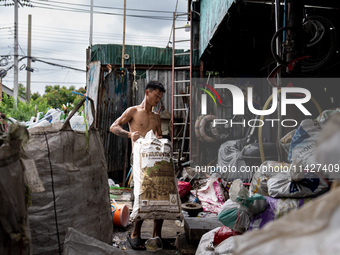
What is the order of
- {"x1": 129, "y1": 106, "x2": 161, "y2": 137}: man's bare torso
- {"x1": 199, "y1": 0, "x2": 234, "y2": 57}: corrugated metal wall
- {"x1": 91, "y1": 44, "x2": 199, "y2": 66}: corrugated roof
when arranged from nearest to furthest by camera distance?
{"x1": 129, "y1": 106, "x2": 161, "y2": 137}: man's bare torso, {"x1": 199, "y1": 0, "x2": 234, "y2": 57}: corrugated metal wall, {"x1": 91, "y1": 44, "x2": 199, "y2": 66}: corrugated roof

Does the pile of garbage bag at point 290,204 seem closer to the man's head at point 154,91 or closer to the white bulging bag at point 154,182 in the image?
the white bulging bag at point 154,182

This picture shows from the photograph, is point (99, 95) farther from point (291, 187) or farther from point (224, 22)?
point (291, 187)

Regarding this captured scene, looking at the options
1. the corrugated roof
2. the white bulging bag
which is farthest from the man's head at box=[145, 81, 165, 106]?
the corrugated roof

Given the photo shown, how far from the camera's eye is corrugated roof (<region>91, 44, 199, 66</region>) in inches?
398

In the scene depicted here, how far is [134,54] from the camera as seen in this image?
33.2ft

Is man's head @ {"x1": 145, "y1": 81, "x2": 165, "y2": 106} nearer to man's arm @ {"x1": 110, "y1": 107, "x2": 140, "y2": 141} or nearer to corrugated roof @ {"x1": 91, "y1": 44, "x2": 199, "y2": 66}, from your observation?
man's arm @ {"x1": 110, "y1": 107, "x2": 140, "y2": 141}

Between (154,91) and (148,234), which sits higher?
(154,91)

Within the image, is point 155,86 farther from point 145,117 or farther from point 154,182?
point 154,182

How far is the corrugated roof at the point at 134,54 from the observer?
10102mm

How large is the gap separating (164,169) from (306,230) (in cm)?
316

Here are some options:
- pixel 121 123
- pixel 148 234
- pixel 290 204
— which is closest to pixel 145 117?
pixel 121 123

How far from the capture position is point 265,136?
7867 millimetres

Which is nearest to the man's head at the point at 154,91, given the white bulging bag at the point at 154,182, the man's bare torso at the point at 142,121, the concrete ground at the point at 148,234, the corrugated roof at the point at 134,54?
the man's bare torso at the point at 142,121

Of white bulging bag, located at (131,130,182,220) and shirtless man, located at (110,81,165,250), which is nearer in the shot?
white bulging bag, located at (131,130,182,220)
